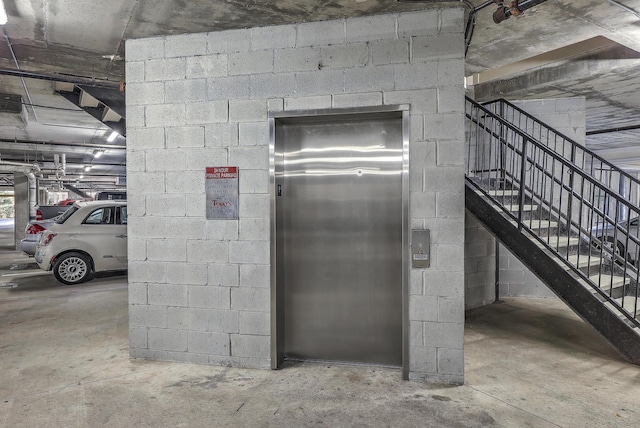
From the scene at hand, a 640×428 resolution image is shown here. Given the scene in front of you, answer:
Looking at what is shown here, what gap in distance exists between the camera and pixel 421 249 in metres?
3.14

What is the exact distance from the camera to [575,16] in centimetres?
343

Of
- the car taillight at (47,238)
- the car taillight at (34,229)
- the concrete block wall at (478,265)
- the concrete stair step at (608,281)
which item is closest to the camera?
the concrete stair step at (608,281)

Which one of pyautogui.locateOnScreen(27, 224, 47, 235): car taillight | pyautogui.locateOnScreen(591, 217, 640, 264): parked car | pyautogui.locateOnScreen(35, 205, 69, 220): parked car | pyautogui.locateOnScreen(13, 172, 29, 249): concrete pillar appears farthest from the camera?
pyautogui.locateOnScreen(13, 172, 29, 249): concrete pillar

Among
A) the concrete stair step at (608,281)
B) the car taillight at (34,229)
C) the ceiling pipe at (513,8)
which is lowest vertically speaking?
the concrete stair step at (608,281)

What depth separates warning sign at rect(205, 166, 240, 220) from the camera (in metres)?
3.45

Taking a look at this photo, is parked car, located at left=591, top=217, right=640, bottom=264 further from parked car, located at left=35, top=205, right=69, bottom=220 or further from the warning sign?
parked car, located at left=35, top=205, right=69, bottom=220

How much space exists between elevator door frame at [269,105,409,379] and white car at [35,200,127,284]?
4858 mm

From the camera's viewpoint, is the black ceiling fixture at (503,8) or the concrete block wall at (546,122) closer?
the black ceiling fixture at (503,8)

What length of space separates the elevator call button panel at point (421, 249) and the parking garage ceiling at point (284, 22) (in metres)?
1.83

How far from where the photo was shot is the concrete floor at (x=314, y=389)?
8.57 feet

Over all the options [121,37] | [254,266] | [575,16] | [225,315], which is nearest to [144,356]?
[225,315]

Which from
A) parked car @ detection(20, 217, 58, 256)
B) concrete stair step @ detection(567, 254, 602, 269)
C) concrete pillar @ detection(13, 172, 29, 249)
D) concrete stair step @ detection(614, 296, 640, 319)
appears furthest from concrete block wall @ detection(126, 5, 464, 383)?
concrete pillar @ detection(13, 172, 29, 249)

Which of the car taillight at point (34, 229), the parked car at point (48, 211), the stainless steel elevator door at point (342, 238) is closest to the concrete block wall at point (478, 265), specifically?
the stainless steel elevator door at point (342, 238)

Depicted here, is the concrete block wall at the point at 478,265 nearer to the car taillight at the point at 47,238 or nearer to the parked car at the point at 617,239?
the parked car at the point at 617,239
